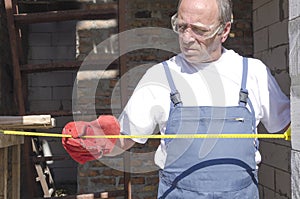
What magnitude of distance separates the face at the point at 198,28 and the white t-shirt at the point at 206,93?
0.23ft

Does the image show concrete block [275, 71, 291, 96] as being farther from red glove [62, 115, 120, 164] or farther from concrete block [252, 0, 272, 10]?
red glove [62, 115, 120, 164]

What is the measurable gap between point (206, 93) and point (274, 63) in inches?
63.6

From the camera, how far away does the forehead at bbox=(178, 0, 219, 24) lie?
1.66 m

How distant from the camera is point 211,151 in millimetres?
1673

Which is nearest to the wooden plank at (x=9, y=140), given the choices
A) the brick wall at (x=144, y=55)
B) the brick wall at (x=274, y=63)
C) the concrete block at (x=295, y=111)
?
the brick wall at (x=144, y=55)

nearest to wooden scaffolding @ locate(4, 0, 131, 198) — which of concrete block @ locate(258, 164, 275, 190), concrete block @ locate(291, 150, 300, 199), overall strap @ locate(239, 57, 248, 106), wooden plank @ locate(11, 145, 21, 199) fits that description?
wooden plank @ locate(11, 145, 21, 199)

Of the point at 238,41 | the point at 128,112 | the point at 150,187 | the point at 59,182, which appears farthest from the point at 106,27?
the point at 59,182

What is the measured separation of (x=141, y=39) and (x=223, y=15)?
6.22 ft

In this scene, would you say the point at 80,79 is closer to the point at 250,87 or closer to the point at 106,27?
the point at 106,27

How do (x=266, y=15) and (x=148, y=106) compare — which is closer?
(x=148, y=106)

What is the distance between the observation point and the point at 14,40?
3.14 meters

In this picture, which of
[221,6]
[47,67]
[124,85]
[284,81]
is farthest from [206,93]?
[47,67]

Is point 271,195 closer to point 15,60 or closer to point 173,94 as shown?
point 173,94

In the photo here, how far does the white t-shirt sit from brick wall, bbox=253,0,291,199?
120 cm
